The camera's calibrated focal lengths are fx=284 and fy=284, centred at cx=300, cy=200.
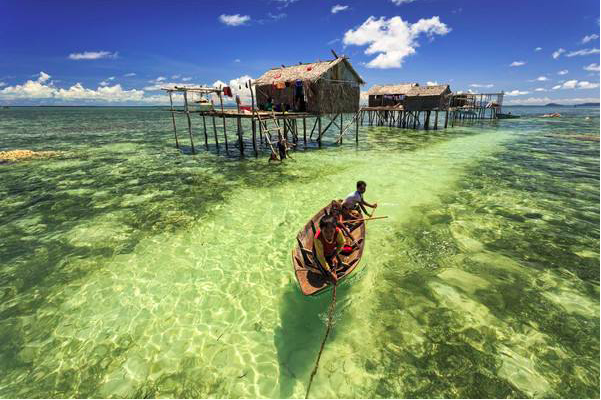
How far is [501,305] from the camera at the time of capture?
6820 millimetres

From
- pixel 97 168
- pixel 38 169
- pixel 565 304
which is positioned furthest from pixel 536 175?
pixel 38 169

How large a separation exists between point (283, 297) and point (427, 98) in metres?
41.9

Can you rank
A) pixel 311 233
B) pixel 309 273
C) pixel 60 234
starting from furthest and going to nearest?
pixel 60 234 → pixel 311 233 → pixel 309 273

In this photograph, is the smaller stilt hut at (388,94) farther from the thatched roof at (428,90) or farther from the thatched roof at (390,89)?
the thatched roof at (428,90)

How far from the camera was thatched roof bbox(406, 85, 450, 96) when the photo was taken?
131ft

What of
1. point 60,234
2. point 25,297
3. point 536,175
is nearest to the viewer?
point 25,297

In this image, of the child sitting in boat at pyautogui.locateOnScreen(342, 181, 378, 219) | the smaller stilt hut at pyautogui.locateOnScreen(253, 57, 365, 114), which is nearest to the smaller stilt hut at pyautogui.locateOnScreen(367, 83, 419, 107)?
the smaller stilt hut at pyautogui.locateOnScreen(253, 57, 365, 114)

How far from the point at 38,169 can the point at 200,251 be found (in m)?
19.5

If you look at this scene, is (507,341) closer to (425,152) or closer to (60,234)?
(60,234)

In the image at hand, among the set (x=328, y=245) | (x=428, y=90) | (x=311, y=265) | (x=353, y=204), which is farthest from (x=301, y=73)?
(x=428, y=90)

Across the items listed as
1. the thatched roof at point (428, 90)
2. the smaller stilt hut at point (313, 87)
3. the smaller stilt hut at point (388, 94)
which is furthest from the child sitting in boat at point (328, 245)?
the smaller stilt hut at point (388, 94)

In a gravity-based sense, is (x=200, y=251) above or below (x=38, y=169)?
below

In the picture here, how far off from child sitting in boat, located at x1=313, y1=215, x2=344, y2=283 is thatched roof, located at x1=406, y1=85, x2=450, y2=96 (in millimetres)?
40297

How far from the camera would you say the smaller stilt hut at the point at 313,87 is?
79.0ft
